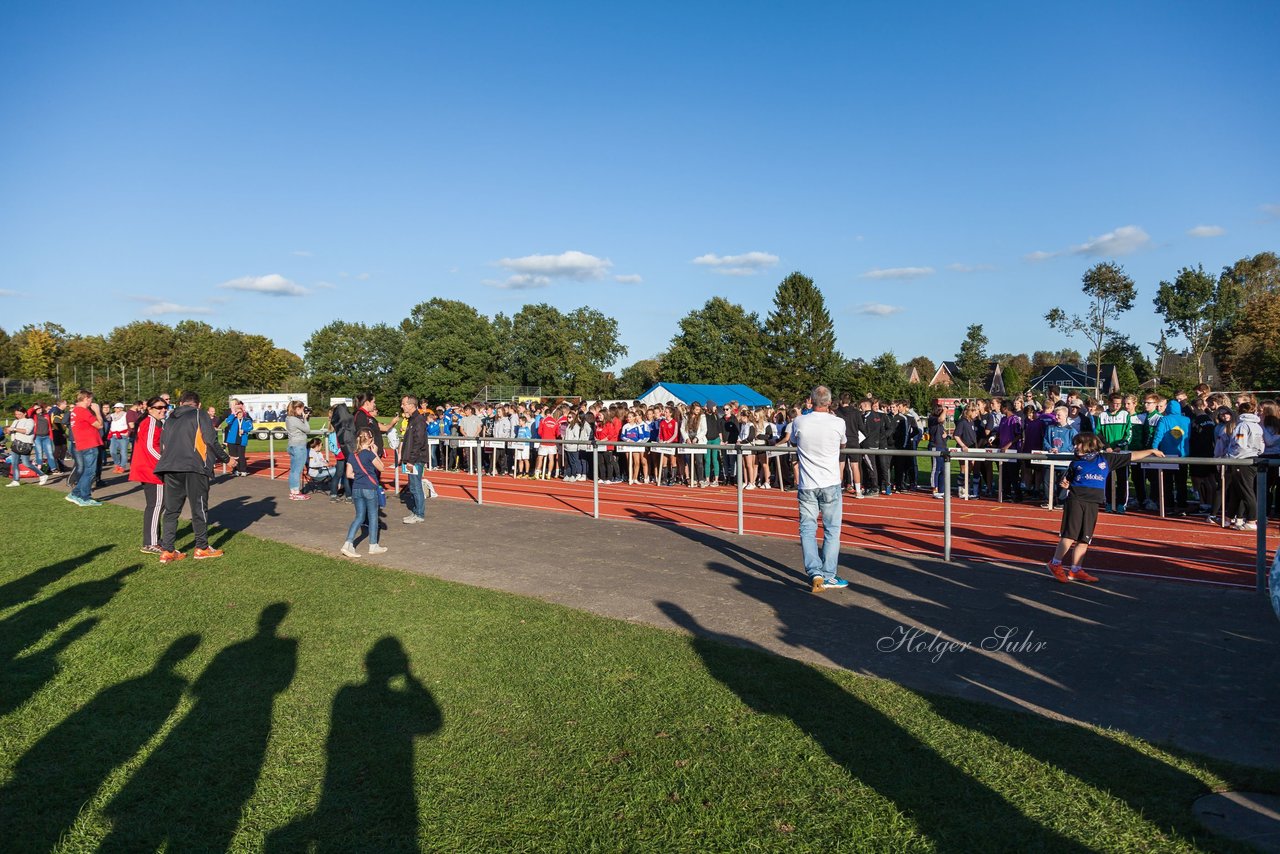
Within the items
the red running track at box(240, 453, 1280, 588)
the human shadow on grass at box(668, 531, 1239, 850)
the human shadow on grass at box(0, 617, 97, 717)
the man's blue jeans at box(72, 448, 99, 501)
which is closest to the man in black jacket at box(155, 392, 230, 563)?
the human shadow on grass at box(0, 617, 97, 717)

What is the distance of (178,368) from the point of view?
88562mm

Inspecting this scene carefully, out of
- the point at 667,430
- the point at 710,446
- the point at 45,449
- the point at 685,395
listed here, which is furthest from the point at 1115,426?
the point at 685,395

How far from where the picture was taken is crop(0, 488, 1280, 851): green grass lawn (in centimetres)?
362

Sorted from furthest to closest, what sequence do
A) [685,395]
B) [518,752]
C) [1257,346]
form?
[1257,346]
[685,395]
[518,752]

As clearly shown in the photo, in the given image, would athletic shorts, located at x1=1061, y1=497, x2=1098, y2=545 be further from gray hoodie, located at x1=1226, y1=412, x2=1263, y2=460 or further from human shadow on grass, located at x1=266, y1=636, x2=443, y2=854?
human shadow on grass, located at x1=266, y1=636, x2=443, y2=854

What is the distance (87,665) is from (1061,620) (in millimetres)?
7297

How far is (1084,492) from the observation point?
8125 millimetres

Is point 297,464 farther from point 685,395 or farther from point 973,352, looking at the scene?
point 973,352

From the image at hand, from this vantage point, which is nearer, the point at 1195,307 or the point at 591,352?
the point at 1195,307

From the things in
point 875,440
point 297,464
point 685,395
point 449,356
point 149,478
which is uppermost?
point 449,356
